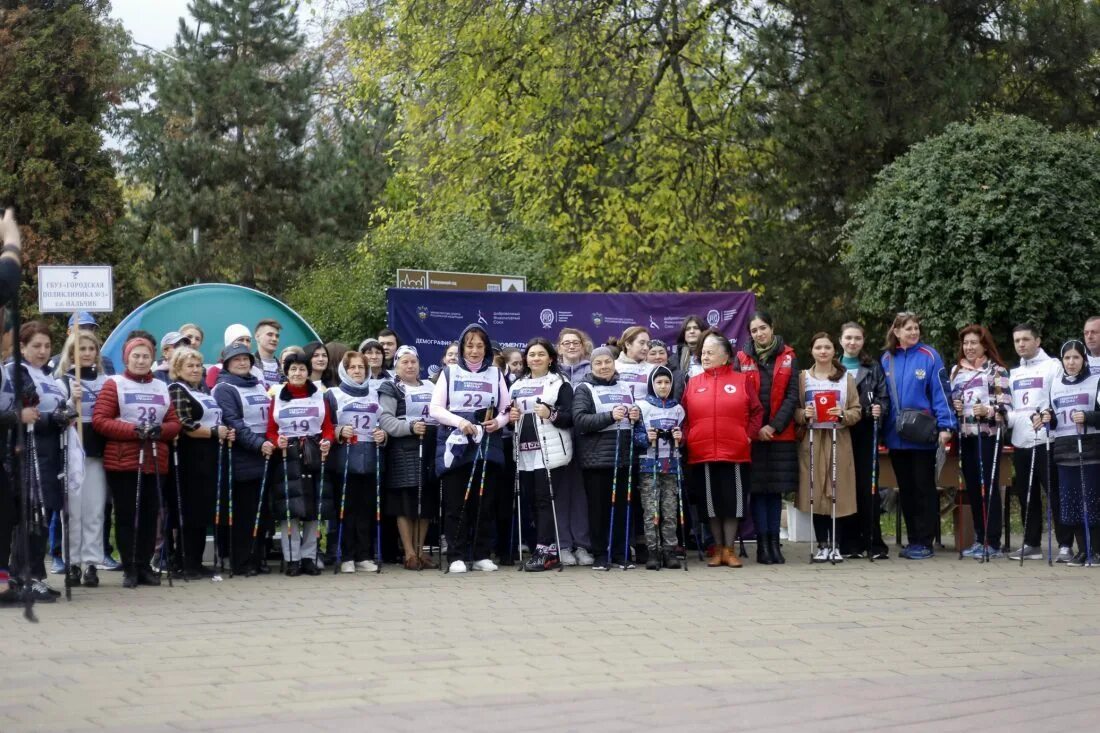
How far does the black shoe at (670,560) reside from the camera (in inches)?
535

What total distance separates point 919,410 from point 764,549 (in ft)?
6.04

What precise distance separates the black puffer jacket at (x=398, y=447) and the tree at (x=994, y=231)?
730 cm

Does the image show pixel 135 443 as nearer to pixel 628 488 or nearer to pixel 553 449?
pixel 553 449

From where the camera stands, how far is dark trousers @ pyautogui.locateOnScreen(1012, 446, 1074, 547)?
13961 mm

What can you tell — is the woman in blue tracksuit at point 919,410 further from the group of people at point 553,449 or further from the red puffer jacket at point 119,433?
the red puffer jacket at point 119,433

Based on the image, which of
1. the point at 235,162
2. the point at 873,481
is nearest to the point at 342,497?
the point at 873,481

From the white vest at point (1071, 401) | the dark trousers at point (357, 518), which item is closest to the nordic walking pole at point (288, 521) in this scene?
the dark trousers at point (357, 518)

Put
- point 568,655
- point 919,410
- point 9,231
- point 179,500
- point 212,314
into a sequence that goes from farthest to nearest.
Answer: point 212,314, point 919,410, point 179,500, point 568,655, point 9,231

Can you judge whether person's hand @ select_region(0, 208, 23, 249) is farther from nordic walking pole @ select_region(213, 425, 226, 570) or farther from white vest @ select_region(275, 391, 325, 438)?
white vest @ select_region(275, 391, 325, 438)

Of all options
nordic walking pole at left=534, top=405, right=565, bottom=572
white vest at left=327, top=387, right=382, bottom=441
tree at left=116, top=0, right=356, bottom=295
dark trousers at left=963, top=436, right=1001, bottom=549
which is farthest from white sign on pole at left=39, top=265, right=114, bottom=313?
tree at left=116, top=0, right=356, bottom=295

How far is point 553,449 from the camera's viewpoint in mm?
13742

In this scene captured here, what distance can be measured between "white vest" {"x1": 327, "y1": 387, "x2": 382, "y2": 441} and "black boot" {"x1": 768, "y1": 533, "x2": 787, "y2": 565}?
356cm

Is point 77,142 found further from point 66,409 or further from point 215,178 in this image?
point 66,409

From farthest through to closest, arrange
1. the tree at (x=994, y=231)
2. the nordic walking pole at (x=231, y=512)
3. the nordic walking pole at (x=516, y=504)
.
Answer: the tree at (x=994, y=231), the nordic walking pole at (x=516, y=504), the nordic walking pole at (x=231, y=512)
